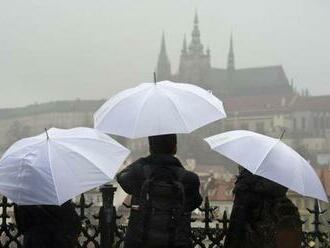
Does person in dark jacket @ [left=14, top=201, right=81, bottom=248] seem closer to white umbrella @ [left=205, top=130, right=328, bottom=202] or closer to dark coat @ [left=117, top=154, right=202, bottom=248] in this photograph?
dark coat @ [left=117, top=154, right=202, bottom=248]

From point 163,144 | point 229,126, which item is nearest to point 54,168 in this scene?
point 163,144

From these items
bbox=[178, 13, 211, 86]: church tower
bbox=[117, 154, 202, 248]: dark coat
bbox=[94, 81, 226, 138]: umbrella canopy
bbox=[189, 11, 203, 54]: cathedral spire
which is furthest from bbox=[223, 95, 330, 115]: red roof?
bbox=[117, 154, 202, 248]: dark coat

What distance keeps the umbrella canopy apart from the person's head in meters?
0.04

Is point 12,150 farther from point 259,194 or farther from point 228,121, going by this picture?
point 228,121

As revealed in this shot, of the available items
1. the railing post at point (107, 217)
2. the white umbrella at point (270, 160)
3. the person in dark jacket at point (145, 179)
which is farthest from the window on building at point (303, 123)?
the person in dark jacket at point (145, 179)

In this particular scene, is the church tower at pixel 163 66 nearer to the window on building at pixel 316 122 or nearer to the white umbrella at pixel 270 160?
the window on building at pixel 316 122

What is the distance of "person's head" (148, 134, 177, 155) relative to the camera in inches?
127

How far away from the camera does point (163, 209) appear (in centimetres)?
316

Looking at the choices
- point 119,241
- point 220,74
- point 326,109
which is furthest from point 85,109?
point 119,241

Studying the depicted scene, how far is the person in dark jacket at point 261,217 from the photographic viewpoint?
10.9 ft

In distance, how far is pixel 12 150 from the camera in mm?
3363

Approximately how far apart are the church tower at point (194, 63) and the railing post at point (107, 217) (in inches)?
3280

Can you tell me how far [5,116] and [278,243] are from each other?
293 ft

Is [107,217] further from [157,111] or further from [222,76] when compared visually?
[222,76]
